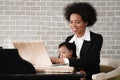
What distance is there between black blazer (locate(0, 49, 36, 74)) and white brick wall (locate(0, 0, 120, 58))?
2.44 m

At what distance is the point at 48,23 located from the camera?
4.03 metres

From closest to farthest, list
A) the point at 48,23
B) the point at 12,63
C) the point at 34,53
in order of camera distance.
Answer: the point at 12,63 < the point at 34,53 < the point at 48,23

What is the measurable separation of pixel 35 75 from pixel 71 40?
4.48ft

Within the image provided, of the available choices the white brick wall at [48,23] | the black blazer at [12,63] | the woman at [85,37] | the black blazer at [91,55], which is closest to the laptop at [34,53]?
the black blazer at [12,63]

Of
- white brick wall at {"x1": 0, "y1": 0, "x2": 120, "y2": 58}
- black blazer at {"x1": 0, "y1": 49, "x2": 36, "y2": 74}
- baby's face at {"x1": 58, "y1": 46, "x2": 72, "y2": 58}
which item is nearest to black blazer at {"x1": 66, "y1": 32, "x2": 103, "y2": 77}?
baby's face at {"x1": 58, "y1": 46, "x2": 72, "y2": 58}

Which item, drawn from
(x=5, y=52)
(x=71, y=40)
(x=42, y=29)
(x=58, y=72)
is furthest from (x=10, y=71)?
(x=42, y=29)

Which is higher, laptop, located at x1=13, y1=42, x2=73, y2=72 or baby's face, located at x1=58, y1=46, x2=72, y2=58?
laptop, located at x1=13, y1=42, x2=73, y2=72

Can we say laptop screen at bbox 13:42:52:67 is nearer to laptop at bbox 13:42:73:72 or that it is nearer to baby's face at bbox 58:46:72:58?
laptop at bbox 13:42:73:72

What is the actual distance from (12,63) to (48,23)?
8.10 ft

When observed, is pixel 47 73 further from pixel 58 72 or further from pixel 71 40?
pixel 71 40

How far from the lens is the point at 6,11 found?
160 inches

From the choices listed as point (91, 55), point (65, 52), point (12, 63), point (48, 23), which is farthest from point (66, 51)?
point (48, 23)

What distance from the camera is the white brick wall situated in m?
3.97

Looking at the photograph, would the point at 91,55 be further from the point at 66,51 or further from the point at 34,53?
the point at 34,53
